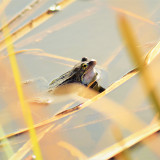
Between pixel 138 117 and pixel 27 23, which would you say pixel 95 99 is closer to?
pixel 138 117

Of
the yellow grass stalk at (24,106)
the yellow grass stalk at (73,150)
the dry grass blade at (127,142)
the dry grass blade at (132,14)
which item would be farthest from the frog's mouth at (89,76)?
the dry grass blade at (127,142)

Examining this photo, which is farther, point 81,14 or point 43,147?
point 81,14

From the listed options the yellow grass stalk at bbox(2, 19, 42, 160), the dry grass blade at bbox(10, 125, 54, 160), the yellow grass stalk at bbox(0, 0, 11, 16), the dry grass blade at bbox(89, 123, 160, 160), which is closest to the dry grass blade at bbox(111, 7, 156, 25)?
the yellow grass stalk at bbox(2, 19, 42, 160)

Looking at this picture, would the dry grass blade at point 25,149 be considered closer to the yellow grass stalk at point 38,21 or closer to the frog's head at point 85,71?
the frog's head at point 85,71

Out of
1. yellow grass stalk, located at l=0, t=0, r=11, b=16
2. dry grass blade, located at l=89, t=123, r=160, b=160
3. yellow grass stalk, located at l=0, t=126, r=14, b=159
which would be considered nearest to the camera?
dry grass blade, located at l=89, t=123, r=160, b=160

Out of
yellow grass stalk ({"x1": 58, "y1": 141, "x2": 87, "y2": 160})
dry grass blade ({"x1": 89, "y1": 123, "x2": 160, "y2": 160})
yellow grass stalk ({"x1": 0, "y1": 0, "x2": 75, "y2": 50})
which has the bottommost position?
dry grass blade ({"x1": 89, "y1": 123, "x2": 160, "y2": 160})

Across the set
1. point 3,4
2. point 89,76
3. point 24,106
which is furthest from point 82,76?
point 3,4

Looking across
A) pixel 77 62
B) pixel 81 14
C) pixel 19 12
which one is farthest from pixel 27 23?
pixel 77 62

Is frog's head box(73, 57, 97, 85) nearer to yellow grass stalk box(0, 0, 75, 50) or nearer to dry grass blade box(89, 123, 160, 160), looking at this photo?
yellow grass stalk box(0, 0, 75, 50)
